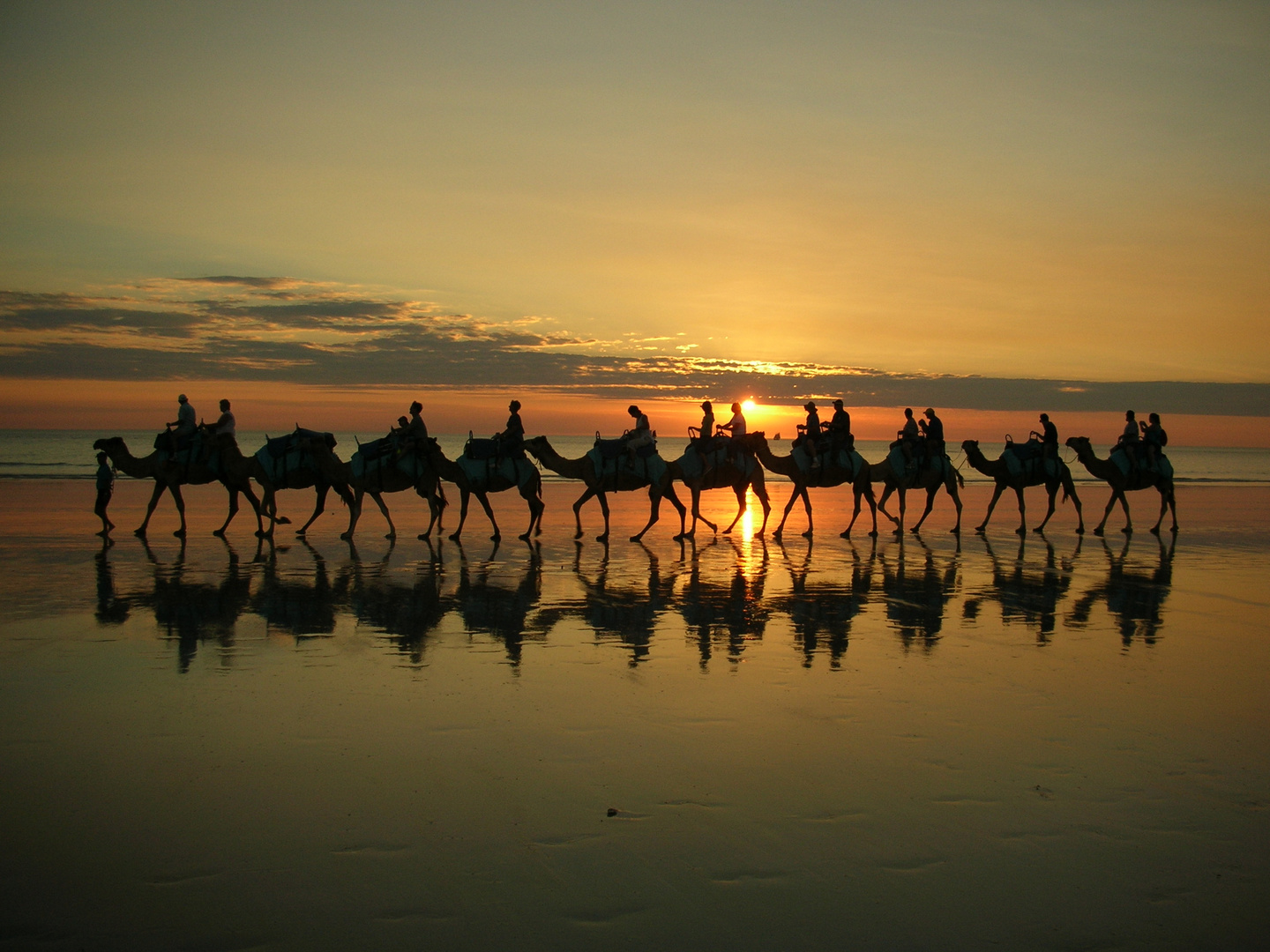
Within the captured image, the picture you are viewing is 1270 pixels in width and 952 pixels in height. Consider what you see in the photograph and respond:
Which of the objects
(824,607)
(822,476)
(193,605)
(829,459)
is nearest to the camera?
(193,605)

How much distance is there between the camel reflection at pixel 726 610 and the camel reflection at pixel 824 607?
1.21ft

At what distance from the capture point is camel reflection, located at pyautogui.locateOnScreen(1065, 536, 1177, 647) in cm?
999

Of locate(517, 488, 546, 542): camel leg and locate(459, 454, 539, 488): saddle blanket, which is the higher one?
locate(459, 454, 539, 488): saddle blanket

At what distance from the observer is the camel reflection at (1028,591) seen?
1030cm

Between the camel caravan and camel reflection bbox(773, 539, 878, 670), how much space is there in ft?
13.7

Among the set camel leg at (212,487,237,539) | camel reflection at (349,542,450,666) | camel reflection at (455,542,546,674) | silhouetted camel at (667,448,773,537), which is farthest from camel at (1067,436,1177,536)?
camel leg at (212,487,237,539)

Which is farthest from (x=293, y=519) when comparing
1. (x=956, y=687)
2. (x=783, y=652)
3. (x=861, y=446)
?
(x=861, y=446)

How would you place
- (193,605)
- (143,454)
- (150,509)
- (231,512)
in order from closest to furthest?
(193,605)
(150,509)
(231,512)
(143,454)

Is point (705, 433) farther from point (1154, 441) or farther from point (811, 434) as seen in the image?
point (1154, 441)

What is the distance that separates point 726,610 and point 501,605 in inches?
97.6

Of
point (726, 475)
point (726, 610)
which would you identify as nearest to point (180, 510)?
point (726, 475)

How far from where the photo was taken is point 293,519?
2070cm

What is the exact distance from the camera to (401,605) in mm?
10633

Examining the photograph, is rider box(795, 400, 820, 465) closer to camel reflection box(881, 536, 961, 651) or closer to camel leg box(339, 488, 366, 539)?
camel reflection box(881, 536, 961, 651)
